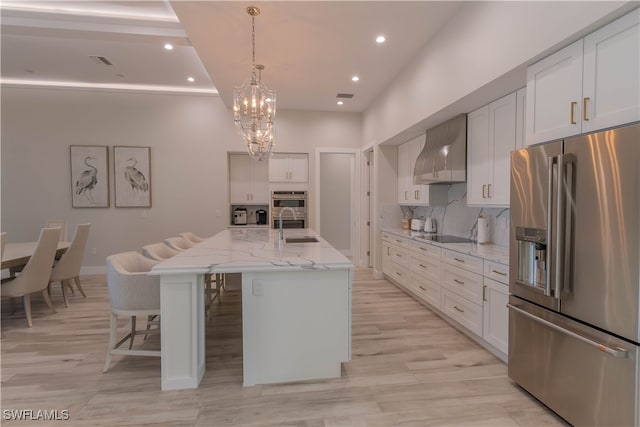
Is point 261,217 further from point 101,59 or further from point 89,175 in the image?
point 101,59

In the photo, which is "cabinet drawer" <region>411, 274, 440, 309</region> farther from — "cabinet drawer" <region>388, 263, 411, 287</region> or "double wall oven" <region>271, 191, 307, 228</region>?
"double wall oven" <region>271, 191, 307, 228</region>

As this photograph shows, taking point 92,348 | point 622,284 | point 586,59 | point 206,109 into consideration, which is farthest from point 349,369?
point 206,109

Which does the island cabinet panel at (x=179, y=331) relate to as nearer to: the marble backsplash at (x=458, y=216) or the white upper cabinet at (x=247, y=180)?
the marble backsplash at (x=458, y=216)

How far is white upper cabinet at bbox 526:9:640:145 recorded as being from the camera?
1.58 meters

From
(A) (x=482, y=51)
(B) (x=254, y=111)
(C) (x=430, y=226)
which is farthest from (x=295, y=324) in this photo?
(C) (x=430, y=226)

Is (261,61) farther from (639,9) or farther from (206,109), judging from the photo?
(639,9)

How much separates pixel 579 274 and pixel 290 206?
4824mm

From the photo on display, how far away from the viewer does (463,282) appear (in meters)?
3.07

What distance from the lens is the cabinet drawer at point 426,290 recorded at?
141 inches

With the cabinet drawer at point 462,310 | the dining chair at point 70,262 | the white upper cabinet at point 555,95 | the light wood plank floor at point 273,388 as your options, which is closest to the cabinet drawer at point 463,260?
the cabinet drawer at point 462,310

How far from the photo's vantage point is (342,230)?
7566 mm

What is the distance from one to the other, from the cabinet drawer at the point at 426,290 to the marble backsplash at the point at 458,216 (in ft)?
2.69

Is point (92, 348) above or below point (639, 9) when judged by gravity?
below

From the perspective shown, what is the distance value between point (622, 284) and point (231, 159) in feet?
19.6
